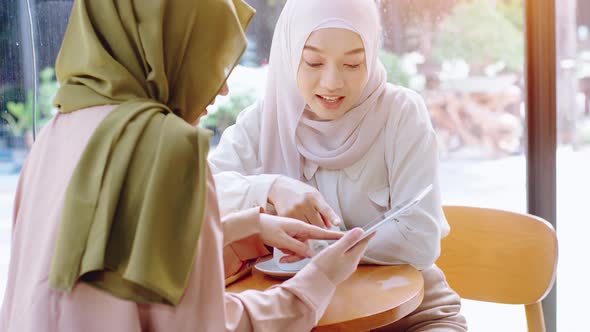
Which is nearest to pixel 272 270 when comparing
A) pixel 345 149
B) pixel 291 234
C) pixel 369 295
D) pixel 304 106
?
pixel 291 234

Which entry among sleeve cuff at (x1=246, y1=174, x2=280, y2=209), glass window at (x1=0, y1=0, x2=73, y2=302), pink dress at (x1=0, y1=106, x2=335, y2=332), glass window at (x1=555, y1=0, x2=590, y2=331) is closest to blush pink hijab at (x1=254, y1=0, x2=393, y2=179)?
sleeve cuff at (x1=246, y1=174, x2=280, y2=209)

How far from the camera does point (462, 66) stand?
103 inches

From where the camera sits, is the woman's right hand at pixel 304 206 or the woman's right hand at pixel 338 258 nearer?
the woman's right hand at pixel 338 258

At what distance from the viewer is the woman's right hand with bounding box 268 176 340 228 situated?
5.34ft

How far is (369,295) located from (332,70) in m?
0.58

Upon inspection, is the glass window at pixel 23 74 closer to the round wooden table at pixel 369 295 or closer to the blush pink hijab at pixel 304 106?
the blush pink hijab at pixel 304 106

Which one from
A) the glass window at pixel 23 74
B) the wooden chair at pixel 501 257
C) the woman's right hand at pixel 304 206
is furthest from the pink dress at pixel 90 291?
the glass window at pixel 23 74

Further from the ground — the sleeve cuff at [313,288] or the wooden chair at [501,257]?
the sleeve cuff at [313,288]

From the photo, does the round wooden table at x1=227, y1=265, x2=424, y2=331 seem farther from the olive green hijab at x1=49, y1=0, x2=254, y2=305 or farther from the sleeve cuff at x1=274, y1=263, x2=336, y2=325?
the olive green hijab at x1=49, y1=0, x2=254, y2=305

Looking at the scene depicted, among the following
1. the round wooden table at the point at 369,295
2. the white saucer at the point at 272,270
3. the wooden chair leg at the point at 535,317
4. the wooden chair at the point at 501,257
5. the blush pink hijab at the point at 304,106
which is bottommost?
the wooden chair leg at the point at 535,317

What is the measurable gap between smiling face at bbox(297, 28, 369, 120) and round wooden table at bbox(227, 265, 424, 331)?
0.44m

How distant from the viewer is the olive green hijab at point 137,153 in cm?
100

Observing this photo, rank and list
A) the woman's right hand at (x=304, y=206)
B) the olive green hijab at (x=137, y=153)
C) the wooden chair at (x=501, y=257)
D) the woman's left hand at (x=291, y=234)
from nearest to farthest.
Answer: the olive green hijab at (x=137, y=153) → the woman's left hand at (x=291, y=234) → the woman's right hand at (x=304, y=206) → the wooden chair at (x=501, y=257)

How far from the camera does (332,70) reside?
5.54 feet
